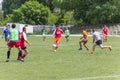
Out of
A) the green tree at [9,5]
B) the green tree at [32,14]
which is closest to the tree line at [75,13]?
the green tree at [32,14]

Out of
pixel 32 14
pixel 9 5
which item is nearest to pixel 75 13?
pixel 32 14

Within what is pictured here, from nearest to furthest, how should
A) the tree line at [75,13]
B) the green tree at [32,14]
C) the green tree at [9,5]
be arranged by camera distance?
the tree line at [75,13], the green tree at [32,14], the green tree at [9,5]

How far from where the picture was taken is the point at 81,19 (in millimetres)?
90812

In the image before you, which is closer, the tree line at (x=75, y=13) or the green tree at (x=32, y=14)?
the tree line at (x=75, y=13)

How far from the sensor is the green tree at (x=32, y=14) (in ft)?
318

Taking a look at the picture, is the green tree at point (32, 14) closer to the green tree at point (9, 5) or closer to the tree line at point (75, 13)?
the tree line at point (75, 13)

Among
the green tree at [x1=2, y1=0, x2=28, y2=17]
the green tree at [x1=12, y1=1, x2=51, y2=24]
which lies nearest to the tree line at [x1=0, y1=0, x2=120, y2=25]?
the green tree at [x1=12, y1=1, x2=51, y2=24]

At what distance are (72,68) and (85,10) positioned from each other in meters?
68.6

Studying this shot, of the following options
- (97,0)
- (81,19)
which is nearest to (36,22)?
(81,19)

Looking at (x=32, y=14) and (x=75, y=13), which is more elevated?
(x=75, y=13)

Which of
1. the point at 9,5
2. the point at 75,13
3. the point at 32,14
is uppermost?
the point at 9,5

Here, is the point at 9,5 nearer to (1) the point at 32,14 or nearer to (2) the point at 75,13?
(1) the point at 32,14

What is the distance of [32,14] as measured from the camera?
97.5m

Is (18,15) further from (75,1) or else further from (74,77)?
(74,77)
